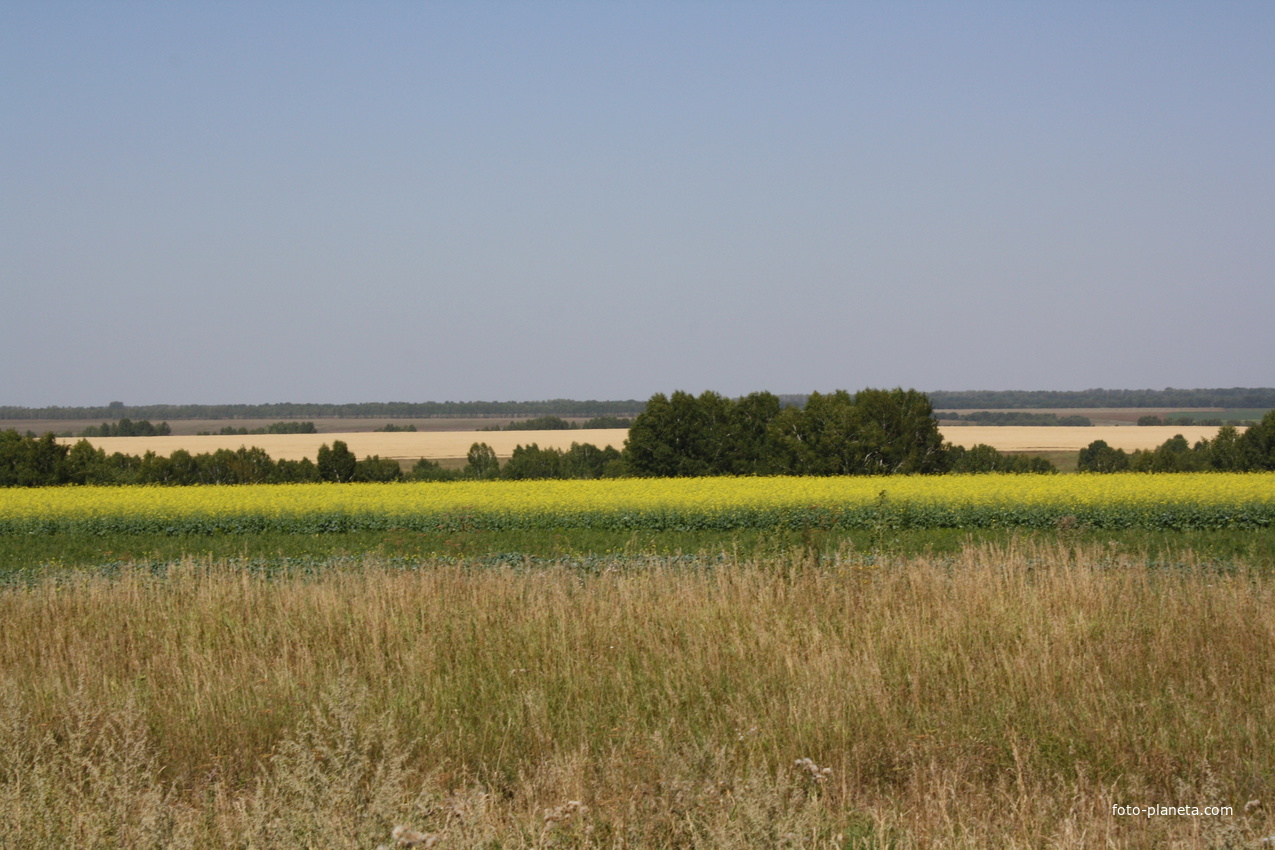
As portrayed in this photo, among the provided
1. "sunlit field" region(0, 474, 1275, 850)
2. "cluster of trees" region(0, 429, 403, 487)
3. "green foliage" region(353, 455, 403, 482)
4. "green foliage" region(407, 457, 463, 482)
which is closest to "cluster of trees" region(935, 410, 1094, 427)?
"green foliage" region(407, 457, 463, 482)

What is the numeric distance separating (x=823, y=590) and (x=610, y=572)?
2176 mm

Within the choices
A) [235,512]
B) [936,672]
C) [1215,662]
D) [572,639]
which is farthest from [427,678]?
[235,512]

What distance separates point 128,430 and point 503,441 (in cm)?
4504

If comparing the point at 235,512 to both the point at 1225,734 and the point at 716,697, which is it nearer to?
the point at 716,697

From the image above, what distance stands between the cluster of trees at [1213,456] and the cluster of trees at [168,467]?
34.8 meters

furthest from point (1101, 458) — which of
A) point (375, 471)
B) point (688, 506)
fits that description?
point (688, 506)

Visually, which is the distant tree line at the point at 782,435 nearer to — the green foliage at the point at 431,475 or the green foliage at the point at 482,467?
the green foliage at the point at 482,467

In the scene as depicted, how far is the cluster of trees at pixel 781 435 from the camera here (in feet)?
161

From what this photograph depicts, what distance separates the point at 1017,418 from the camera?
12838 centimetres

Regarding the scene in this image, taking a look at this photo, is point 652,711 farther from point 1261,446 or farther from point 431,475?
point 1261,446

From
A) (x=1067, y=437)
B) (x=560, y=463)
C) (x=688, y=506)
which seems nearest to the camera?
(x=688, y=506)

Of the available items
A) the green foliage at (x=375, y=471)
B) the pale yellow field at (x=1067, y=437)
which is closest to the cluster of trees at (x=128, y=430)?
the green foliage at (x=375, y=471)

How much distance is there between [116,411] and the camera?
5773 inches

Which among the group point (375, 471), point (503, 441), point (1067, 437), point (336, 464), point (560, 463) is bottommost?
point (560, 463)
